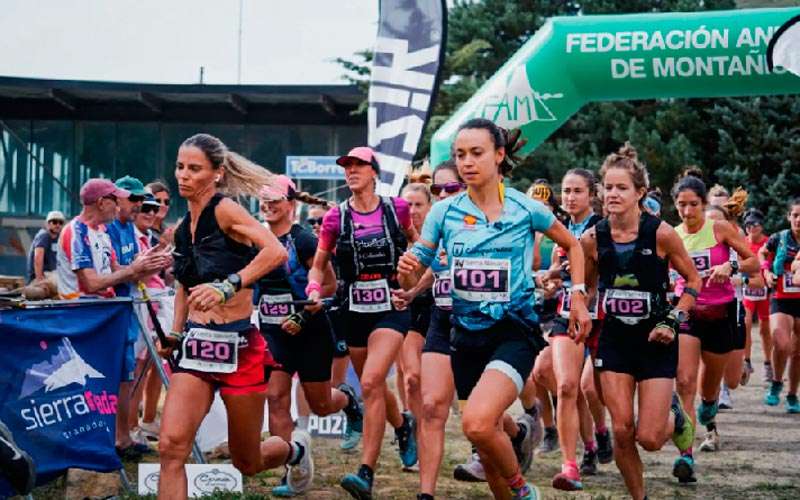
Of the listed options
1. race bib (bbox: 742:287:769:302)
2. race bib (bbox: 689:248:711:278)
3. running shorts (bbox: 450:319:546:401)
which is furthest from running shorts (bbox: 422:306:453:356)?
race bib (bbox: 742:287:769:302)

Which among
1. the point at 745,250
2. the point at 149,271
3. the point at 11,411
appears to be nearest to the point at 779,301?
the point at 745,250

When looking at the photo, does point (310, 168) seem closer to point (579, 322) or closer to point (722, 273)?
point (722, 273)

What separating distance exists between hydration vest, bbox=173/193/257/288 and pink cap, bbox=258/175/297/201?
0.85 m

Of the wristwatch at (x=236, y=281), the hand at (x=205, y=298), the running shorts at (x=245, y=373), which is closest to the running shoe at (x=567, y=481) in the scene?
the running shorts at (x=245, y=373)

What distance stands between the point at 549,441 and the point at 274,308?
9.31 ft

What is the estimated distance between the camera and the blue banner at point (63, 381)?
699 cm

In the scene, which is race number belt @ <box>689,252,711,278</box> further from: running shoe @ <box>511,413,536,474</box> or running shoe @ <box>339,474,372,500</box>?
running shoe @ <box>339,474,372,500</box>

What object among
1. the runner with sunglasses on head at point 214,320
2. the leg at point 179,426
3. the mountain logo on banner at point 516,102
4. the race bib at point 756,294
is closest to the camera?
the leg at point 179,426

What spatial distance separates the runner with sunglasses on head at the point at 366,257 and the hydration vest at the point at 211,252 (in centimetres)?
173

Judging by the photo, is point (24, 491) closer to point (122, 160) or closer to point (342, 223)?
point (342, 223)

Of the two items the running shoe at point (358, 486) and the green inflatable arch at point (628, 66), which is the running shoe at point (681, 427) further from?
the green inflatable arch at point (628, 66)

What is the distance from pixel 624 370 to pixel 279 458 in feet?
6.59

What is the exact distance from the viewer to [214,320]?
19.1 ft

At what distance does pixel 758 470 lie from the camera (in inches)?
344
